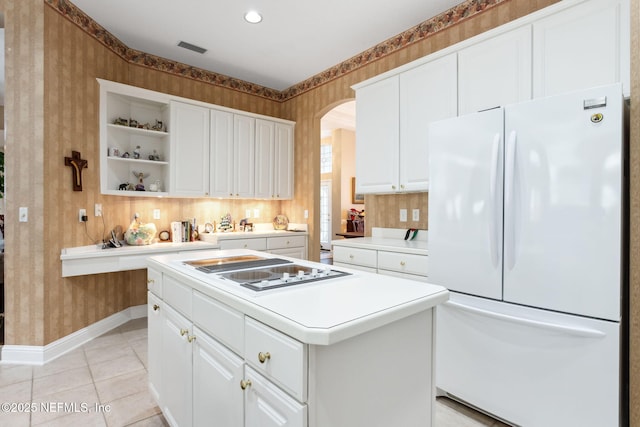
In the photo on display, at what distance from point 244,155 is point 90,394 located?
9.39 feet

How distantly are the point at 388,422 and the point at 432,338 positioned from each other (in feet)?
1.13

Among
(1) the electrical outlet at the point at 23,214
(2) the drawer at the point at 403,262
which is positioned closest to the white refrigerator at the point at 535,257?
(2) the drawer at the point at 403,262

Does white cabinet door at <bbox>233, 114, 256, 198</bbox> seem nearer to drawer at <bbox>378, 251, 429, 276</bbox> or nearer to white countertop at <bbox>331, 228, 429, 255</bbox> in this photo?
white countertop at <bbox>331, 228, 429, 255</bbox>

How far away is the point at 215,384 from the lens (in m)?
1.32

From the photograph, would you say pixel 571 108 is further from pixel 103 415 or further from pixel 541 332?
pixel 103 415

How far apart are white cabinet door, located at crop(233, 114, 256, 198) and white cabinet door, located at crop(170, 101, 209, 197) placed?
372 mm

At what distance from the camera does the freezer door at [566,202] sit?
59.3 inches

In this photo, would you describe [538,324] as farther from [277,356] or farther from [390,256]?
[277,356]

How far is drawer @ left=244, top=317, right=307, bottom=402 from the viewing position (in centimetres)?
90

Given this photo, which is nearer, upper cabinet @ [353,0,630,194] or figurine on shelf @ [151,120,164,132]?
upper cabinet @ [353,0,630,194]

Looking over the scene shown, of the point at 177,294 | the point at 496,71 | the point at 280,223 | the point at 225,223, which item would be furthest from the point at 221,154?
the point at 496,71

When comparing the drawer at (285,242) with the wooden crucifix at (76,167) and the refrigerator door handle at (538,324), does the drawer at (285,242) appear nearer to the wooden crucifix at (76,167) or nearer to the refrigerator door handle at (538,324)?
the wooden crucifix at (76,167)

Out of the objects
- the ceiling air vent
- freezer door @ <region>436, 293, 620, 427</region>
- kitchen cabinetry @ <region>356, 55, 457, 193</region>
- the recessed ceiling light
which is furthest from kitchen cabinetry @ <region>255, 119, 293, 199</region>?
freezer door @ <region>436, 293, 620, 427</region>

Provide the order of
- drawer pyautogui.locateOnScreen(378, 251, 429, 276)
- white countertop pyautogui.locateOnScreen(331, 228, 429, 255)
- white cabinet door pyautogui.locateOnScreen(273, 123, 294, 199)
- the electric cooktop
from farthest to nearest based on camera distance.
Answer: white cabinet door pyautogui.locateOnScreen(273, 123, 294, 199) → white countertop pyautogui.locateOnScreen(331, 228, 429, 255) → drawer pyautogui.locateOnScreen(378, 251, 429, 276) → the electric cooktop
